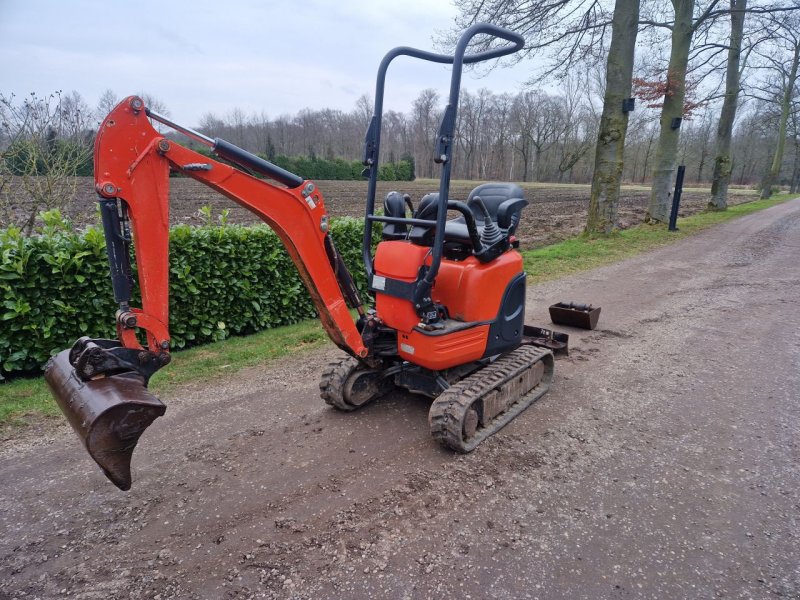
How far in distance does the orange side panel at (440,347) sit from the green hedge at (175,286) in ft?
10.7

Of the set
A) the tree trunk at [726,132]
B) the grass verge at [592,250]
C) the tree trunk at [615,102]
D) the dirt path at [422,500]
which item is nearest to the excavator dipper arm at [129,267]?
the dirt path at [422,500]

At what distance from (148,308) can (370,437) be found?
1.96 metres

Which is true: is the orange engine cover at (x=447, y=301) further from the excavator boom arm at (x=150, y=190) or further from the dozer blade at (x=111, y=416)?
the dozer blade at (x=111, y=416)

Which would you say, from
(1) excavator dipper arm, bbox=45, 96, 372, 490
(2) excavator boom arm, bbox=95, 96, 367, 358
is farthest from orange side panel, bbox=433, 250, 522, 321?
(1) excavator dipper arm, bbox=45, 96, 372, 490

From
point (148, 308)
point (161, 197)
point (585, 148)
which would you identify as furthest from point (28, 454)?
point (585, 148)

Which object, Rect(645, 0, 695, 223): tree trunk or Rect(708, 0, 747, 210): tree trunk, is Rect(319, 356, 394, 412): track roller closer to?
Rect(645, 0, 695, 223): tree trunk

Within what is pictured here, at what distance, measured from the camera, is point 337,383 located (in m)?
4.22

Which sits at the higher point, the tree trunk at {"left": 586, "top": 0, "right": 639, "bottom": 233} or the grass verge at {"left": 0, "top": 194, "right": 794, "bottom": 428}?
the tree trunk at {"left": 586, "top": 0, "right": 639, "bottom": 233}

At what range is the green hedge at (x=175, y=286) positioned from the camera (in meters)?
4.95

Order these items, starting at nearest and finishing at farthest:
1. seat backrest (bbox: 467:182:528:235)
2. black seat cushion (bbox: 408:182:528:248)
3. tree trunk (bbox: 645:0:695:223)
Answer: black seat cushion (bbox: 408:182:528:248)
seat backrest (bbox: 467:182:528:235)
tree trunk (bbox: 645:0:695:223)

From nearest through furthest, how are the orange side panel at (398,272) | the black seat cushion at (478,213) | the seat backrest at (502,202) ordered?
the orange side panel at (398,272), the black seat cushion at (478,213), the seat backrest at (502,202)

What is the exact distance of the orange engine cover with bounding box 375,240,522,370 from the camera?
383 centimetres

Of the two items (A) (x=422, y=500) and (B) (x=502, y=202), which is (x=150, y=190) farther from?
(B) (x=502, y=202)

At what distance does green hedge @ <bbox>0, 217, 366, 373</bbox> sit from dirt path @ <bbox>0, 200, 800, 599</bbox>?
1443mm
